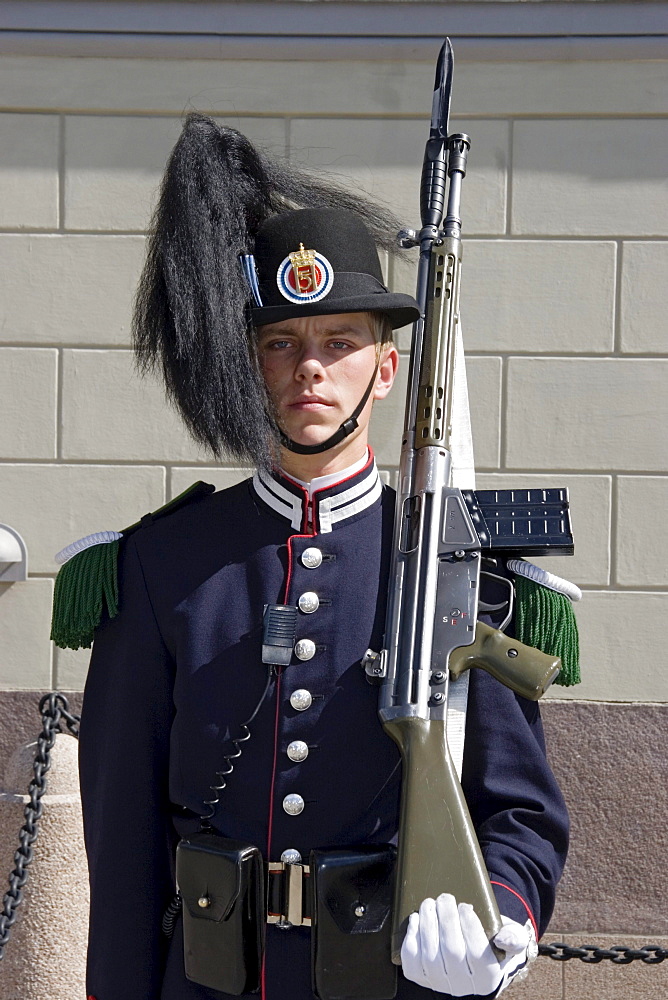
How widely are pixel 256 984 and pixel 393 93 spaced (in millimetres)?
3074

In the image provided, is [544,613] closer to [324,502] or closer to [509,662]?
[509,662]

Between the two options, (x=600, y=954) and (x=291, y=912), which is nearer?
(x=291, y=912)

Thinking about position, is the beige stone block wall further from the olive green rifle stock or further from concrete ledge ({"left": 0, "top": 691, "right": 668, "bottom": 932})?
the olive green rifle stock

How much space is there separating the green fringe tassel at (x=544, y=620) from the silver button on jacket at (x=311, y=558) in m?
0.36

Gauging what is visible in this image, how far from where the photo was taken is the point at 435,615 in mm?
1880

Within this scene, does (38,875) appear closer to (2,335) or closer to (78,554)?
(78,554)

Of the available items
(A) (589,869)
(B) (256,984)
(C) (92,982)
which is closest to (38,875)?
(C) (92,982)

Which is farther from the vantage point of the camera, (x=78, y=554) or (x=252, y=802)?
(x=78, y=554)

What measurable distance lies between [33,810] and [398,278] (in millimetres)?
2141

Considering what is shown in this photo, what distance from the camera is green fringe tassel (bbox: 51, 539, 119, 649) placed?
199 cm

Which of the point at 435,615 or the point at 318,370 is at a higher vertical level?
the point at 318,370

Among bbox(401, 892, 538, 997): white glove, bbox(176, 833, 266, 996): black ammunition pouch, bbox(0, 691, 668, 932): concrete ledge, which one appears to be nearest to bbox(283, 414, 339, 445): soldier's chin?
bbox(176, 833, 266, 996): black ammunition pouch

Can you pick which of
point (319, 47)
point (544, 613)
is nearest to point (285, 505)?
point (544, 613)

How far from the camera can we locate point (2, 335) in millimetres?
3938
